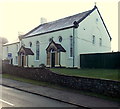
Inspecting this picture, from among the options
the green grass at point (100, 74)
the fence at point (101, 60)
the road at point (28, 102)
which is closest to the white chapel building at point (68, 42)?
the fence at point (101, 60)

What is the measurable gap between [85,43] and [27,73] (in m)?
11.1

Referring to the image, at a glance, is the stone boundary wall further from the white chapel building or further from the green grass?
the white chapel building

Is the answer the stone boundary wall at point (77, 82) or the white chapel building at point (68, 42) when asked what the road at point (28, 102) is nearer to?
the stone boundary wall at point (77, 82)

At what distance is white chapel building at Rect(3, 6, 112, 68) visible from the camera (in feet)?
87.6

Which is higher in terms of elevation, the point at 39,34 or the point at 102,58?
the point at 39,34

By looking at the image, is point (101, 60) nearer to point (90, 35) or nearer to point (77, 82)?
point (90, 35)

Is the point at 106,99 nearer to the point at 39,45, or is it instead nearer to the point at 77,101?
the point at 77,101

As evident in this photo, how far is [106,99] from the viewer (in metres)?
11.6

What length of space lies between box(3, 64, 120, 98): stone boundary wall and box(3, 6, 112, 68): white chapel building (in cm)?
474

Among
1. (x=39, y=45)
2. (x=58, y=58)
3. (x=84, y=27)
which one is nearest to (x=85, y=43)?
(x=84, y=27)

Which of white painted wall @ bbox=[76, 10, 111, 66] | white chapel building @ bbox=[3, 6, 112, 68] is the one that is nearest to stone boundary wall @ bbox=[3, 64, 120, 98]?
white chapel building @ bbox=[3, 6, 112, 68]

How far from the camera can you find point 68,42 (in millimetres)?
27203

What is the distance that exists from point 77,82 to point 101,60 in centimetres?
1015

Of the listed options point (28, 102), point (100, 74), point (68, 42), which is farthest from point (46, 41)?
point (28, 102)
